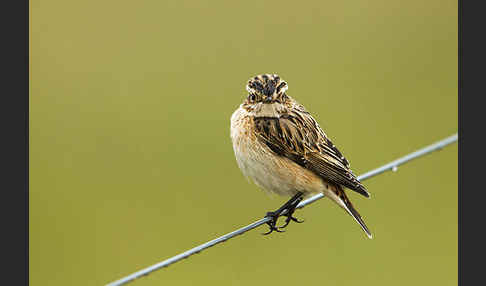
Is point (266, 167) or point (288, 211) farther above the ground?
point (266, 167)

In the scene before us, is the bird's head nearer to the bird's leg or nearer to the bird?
the bird

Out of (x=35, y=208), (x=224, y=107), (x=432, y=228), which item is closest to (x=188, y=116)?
Result: (x=224, y=107)

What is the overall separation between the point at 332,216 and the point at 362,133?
2083mm

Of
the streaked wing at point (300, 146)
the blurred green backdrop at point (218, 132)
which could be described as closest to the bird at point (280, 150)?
the streaked wing at point (300, 146)

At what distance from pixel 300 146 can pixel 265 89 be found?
0.66m

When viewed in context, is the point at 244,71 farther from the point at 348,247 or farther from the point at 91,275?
the point at 91,275

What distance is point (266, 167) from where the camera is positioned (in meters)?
6.82

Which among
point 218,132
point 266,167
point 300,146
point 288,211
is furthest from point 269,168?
point 218,132

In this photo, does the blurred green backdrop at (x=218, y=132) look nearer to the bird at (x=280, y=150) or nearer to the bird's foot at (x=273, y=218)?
the bird's foot at (x=273, y=218)

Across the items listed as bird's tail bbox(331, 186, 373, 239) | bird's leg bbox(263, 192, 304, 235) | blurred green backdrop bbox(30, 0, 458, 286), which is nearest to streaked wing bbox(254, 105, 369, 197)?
bird's tail bbox(331, 186, 373, 239)

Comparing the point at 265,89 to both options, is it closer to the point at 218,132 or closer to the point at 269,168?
the point at 269,168

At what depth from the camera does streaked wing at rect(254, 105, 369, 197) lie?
22.4 ft

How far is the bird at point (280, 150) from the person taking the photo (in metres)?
6.78

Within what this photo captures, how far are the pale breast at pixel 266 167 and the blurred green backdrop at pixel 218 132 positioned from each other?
3023 mm
